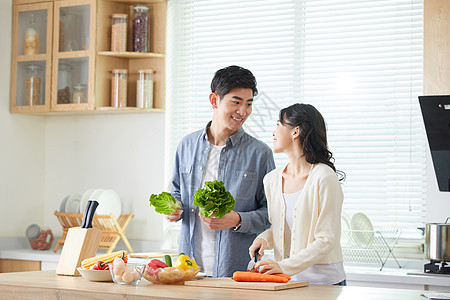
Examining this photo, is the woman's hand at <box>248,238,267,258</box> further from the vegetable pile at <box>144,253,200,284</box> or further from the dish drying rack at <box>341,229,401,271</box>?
the dish drying rack at <box>341,229,401,271</box>

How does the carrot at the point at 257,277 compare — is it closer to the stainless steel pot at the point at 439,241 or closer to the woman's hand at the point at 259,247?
the woman's hand at the point at 259,247

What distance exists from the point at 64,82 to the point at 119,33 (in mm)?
501

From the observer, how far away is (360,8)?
3752mm

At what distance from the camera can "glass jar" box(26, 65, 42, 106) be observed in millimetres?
4246

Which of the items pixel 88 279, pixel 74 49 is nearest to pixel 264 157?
pixel 88 279

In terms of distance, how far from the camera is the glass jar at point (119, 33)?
13.3 ft

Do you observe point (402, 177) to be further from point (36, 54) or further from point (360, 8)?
point (36, 54)

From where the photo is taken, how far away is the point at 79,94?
410 cm

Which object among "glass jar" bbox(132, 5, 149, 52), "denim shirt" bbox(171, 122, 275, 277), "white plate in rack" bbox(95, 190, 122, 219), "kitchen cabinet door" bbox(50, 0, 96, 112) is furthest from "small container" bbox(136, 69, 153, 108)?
"denim shirt" bbox(171, 122, 275, 277)

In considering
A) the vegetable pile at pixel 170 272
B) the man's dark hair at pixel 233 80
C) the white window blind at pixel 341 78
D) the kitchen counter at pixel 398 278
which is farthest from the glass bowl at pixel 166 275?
the white window blind at pixel 341 78

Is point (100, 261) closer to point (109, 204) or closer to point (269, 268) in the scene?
point (269, 268)

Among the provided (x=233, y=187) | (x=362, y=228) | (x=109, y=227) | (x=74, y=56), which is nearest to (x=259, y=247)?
(x=233, y=187)

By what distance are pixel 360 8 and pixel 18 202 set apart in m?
2.62

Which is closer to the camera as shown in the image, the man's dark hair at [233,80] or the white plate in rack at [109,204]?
the man's dark hair at [233,80]
